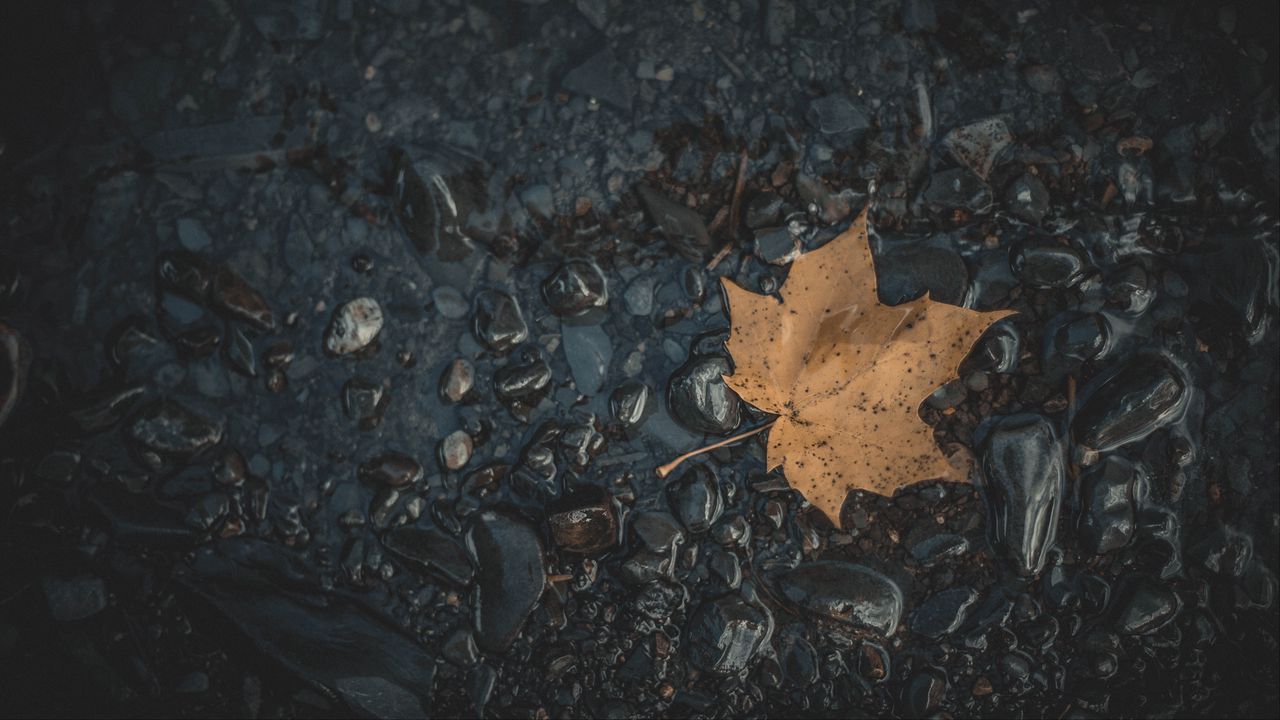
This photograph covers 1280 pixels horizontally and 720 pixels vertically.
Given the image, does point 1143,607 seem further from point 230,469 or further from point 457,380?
point 230,469

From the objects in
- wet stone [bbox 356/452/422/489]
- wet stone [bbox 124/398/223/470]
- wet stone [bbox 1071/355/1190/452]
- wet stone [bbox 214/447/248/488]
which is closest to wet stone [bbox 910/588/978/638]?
wet stone [bbox 1071/355/1190/452]

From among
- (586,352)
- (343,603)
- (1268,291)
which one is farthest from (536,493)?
(1268,291)

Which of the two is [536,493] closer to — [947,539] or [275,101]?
[947,539]

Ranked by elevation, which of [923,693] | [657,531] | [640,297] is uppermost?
[640,297]

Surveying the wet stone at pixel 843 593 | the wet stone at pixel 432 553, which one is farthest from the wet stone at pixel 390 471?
the wet stone at pixel 843 593

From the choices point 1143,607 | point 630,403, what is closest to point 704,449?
point 630,403

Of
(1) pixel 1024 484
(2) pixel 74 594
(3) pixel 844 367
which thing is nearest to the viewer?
(3) pixel 844 367

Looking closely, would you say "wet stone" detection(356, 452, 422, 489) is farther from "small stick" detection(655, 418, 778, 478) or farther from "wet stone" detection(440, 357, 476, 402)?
"small stick" detection(655, 418, 778, 478)
